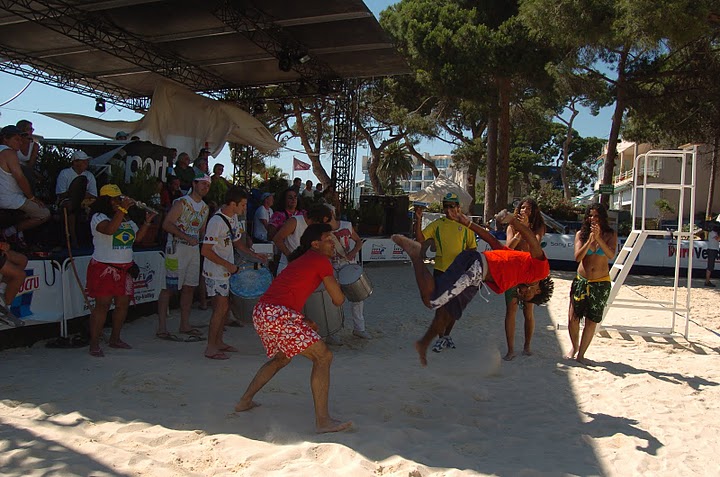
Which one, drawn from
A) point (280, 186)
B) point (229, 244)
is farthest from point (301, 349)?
point (280, 186)

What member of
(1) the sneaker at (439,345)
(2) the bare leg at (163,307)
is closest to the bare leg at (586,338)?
(1) the sneaker at (439,345)

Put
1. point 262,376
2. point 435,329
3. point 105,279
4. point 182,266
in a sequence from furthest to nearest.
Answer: point 182,266 → point 105,279 → point 435,329 → point 262,376

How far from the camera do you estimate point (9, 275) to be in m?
5.03

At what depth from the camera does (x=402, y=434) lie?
12.5ft

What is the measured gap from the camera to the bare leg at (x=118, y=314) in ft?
18.3

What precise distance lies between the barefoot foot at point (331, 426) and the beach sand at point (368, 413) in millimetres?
50

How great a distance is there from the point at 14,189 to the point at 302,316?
3.98m

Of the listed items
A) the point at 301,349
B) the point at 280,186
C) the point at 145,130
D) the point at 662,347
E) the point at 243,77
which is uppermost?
the point at 243,77

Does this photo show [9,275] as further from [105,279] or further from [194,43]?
[194,43]

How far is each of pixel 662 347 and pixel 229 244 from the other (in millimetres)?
5382

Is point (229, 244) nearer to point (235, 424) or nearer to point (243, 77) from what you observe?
point (235, 424)

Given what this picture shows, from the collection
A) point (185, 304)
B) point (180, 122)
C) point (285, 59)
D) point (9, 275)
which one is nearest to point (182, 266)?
point (185, 304)

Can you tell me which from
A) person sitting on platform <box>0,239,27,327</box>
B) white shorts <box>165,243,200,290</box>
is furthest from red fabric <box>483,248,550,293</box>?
person sitting on platform <box>0,239,27,327</box>

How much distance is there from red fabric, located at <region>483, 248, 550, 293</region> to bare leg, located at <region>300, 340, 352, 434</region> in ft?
5.45
